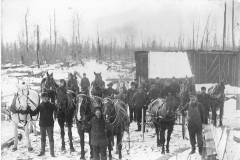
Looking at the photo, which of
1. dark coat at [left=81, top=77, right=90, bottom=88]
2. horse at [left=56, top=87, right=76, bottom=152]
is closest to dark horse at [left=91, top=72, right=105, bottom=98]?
dark coat at [left=81, top=77, right=90, bottom=88]

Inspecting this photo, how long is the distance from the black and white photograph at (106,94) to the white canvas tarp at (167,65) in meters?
2.51

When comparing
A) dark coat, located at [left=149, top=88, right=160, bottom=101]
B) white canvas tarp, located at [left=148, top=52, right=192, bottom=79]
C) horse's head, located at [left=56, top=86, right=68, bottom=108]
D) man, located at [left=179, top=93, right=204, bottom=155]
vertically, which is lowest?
man, located at [left=179, top=93, right=204, bottom=155]

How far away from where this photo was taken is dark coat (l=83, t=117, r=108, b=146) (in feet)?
14.7

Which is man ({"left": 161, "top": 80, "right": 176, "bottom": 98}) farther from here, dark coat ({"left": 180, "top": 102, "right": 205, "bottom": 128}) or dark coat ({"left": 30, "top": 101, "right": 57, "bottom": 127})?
dark coat ({"left": 30, "top": 101, "right": 57, "bottom": 127})

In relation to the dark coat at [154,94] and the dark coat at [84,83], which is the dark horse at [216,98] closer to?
the dark coat at [154,94]

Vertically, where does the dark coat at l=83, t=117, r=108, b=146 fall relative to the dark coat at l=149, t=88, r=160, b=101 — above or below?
below

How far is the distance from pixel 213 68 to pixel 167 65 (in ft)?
11.7

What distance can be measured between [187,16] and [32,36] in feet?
18.0

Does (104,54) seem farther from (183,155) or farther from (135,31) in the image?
(183,155)

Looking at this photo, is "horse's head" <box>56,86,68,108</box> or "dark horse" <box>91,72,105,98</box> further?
"dark horse" <box>91,72,105,98</box>

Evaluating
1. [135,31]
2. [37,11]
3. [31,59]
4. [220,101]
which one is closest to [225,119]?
[220,101]

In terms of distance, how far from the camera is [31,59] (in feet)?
33.8

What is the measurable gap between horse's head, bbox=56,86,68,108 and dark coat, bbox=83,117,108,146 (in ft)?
4.61

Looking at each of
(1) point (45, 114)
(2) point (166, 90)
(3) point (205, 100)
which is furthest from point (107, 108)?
(3) point (205, 100)
